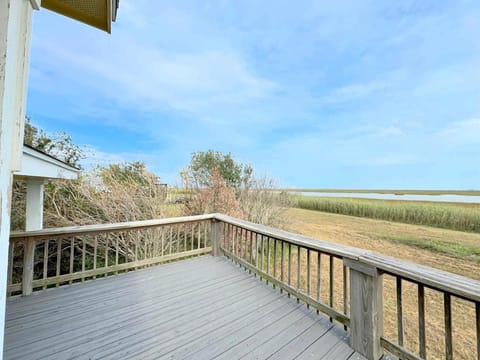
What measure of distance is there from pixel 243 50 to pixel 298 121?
7.58 m

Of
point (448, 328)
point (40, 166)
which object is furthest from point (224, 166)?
point (448, 328)

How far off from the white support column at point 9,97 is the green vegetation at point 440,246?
9.58 meters

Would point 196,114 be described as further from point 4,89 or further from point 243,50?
point 4,89

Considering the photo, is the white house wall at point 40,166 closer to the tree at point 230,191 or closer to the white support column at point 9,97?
the white support column at point 9,97

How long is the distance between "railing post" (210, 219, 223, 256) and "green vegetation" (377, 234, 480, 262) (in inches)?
297

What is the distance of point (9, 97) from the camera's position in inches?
28.8

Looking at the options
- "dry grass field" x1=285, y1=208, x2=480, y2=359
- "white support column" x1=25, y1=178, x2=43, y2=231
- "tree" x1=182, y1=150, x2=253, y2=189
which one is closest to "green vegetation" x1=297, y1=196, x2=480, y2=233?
"dry grass field" x1=285, y1=208, x2=480, y2=359

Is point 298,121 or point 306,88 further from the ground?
point 306,88

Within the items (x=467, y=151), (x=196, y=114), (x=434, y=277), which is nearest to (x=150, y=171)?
(x=434, y=277)

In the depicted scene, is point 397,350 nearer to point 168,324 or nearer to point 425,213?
point 168,324

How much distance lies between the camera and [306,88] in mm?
12016

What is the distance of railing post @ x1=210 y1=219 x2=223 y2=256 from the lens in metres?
4.18

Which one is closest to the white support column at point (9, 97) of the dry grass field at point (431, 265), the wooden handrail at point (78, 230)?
the wooden handrail at point (78, 230)

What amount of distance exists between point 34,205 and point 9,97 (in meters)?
3.42
